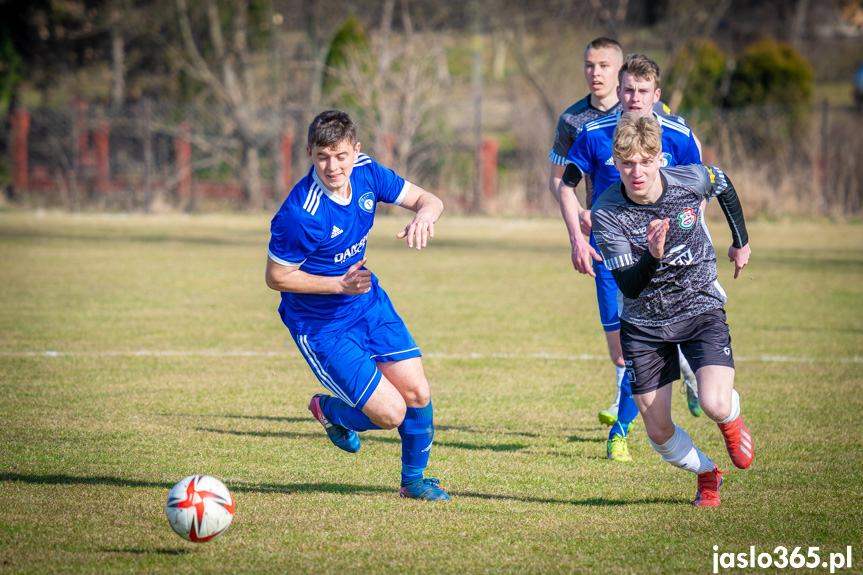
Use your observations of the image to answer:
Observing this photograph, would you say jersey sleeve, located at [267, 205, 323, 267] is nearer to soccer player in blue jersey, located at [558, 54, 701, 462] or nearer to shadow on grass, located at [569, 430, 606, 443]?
soccer player in blue jersey, located at [558, 54, 701, 462]

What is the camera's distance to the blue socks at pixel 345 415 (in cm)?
505

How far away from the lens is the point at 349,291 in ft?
15.4

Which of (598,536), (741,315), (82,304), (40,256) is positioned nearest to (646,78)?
(598,536)

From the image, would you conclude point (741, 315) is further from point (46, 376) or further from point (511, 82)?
point (511, 82)

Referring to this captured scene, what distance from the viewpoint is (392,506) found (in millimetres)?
4684

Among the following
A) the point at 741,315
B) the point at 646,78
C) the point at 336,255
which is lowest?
the point at 741,315

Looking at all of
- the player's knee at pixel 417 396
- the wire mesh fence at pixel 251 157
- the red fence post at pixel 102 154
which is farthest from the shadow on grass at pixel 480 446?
the red fence post at pixel 102 154

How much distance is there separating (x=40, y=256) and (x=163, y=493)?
39.9 ft

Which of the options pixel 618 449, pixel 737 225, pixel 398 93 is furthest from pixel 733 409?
pixel 398 93

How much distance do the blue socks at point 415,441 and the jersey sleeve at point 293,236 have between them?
39.5 inches

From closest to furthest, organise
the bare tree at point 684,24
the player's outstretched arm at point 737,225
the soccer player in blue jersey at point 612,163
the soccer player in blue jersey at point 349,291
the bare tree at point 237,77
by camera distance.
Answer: the soccer player in blue jersey at point 349,291 → the player's outstretched arm at point 737,225 → the soccer player in blue jersey at point 612,163 → the bare tree at point 237,77 → the bare tree at point 684,24

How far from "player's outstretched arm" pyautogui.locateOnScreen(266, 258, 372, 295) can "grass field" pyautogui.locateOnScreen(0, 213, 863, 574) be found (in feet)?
3.57

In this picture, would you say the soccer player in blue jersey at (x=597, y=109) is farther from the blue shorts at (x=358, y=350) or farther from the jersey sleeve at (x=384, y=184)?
the blue shorts at (x=358, y=350)

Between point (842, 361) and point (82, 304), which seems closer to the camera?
point (842, 361)
